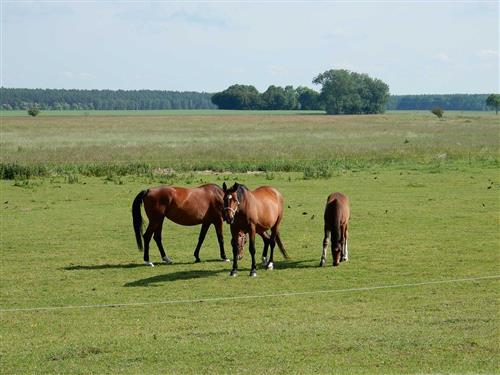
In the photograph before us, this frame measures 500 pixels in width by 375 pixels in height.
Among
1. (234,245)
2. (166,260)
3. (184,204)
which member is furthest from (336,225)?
(166,260)

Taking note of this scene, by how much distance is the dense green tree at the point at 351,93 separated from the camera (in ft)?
520

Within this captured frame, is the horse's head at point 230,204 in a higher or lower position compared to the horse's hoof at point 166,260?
higher

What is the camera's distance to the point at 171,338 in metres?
10.7

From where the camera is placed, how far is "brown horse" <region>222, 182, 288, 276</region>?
14.9 m

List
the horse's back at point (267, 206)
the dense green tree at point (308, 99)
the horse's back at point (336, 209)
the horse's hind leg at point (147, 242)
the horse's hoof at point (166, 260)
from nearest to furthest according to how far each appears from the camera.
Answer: the horse's back at point (267, 206), the horse's back at point (336, 209), the horse's hind leg at point (147, 242), the horse's hoof at point (166, 260), the dense green tree at point (308, 99)

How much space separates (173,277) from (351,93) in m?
147

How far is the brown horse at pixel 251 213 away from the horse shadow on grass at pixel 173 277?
24.4 inches

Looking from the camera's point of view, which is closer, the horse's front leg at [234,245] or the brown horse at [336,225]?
the horse's front leg at [234,245]

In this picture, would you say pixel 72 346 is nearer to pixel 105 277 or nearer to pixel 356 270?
pixel 105 277

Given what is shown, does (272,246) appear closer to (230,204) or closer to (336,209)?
(336,209)

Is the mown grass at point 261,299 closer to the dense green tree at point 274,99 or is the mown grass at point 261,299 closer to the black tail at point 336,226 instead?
the black tail at point 336,226

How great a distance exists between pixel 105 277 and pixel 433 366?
8337mm

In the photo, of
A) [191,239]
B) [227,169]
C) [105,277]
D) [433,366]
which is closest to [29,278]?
[105,277]

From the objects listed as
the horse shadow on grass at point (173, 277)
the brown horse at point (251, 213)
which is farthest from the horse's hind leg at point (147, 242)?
the brown horse at point (251, 213)
